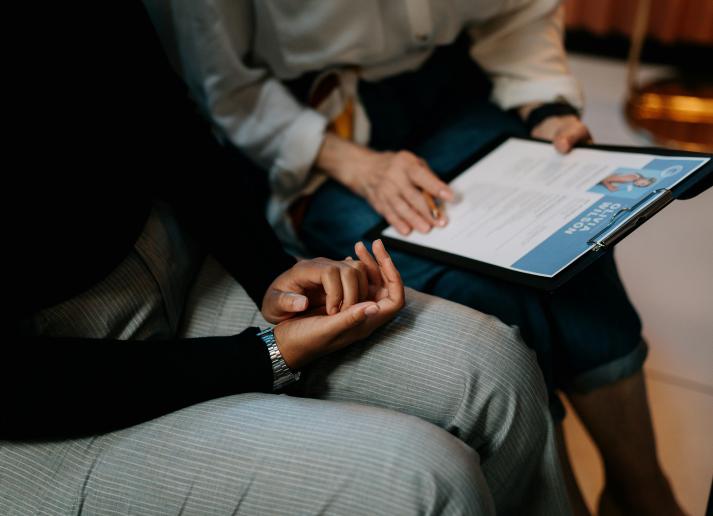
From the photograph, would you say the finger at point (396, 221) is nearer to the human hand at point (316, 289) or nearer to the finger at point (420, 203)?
the finger at point (420, 203)

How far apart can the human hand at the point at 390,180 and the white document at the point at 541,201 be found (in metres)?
0.02

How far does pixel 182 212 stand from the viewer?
37.4 inches

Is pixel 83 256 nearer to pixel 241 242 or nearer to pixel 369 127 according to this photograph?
pixel 241 242

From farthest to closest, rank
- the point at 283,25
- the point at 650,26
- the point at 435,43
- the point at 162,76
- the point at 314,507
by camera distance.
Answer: the point at 650,26
the point at 435,43
the point at 283,25
the point at 162,76
the point at 314,507

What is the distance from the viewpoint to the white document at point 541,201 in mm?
812

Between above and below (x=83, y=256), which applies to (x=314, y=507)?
below

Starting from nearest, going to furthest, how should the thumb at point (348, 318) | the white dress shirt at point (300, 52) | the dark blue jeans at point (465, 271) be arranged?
the thumb at point (348, 318) → the dark blue jeans at point (465, 271) → the white dress shirt at point (300, 52)

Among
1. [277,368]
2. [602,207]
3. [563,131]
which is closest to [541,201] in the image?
[602,207]

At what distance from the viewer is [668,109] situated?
2156 millimetres

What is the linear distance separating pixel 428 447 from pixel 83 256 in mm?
443

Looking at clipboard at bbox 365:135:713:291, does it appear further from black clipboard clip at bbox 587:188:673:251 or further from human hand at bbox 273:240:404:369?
human hand at bbox 273:240:404:369

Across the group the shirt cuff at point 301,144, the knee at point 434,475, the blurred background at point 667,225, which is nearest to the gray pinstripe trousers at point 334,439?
the knee at point 434,475

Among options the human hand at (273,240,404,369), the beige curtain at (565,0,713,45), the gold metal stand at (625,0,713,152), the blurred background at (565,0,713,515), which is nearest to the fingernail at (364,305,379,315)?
the human hand at (273,240,404,369)

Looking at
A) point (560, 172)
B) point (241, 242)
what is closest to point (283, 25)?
point (241, 242)
